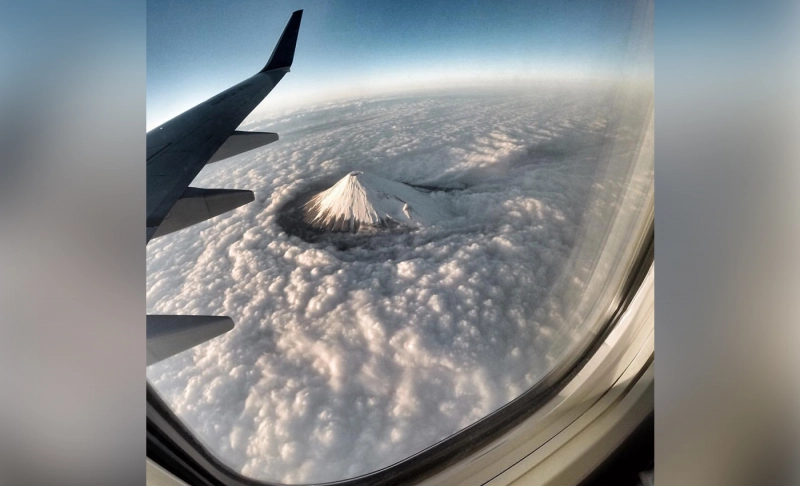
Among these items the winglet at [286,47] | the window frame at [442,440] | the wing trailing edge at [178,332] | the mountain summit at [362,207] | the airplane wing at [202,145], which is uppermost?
the winglet at [286,47]

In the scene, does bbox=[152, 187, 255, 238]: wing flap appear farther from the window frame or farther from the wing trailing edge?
the window frame

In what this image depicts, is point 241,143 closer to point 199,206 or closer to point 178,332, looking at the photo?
point 199,206

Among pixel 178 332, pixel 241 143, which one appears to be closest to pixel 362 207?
pixel 241 143

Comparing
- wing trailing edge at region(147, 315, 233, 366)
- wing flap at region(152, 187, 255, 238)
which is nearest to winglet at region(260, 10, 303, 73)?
wing flap at region(152, 187, 255, 238)

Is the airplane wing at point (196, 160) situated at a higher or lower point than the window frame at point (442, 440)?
higher

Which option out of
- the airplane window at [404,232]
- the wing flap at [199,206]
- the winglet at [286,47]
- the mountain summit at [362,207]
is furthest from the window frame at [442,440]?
the winglet at [286,47]

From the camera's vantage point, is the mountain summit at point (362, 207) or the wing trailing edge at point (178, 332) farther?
the mountain summit at point (362, 207)

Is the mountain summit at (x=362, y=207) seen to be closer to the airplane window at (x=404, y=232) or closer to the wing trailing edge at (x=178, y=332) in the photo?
the airplane window at (x=404, y=232)
